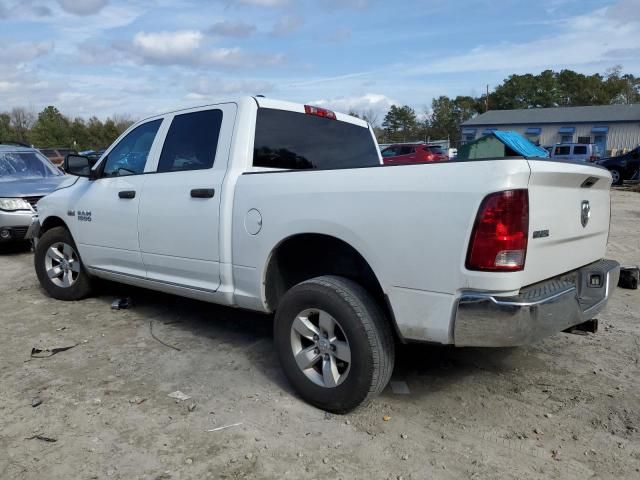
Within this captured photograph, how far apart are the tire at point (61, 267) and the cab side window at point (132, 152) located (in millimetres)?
991

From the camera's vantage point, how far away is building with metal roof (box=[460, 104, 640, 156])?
1895 inches

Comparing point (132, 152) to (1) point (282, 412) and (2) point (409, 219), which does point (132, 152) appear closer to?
(1) point (282, 412)

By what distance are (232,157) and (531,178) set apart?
2036 millimetres

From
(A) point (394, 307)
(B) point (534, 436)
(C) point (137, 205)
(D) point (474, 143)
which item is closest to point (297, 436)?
(A) point (394, 307)

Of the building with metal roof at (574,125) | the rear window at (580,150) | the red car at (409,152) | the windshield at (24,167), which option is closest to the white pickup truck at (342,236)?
the windshield at (24,167)

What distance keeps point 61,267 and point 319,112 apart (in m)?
3.23

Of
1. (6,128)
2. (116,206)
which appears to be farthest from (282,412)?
(6,128)

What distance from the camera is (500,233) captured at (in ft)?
8.30

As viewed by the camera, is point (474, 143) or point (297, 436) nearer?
point (297, 436)

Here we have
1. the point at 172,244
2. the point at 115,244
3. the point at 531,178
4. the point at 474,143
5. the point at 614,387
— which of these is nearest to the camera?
the point at 531,178

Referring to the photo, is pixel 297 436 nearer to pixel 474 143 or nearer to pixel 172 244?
pixel 172 244

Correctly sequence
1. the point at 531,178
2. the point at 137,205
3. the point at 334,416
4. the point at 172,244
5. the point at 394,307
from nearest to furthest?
the point at 531,178 → the point at 394,307 → the point at 334,416 → the point at 172,244 → the point at 137,205

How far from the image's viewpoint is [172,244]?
161 inches

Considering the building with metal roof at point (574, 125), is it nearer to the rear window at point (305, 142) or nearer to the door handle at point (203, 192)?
the rear window at point (305, 142)
